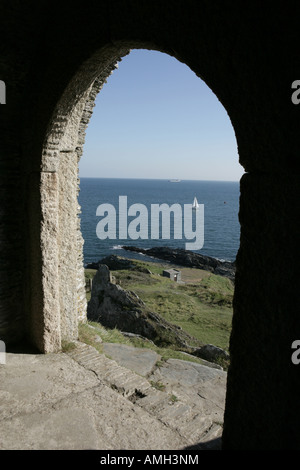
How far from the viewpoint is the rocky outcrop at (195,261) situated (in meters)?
33.7

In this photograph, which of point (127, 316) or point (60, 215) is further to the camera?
point (127, 316)

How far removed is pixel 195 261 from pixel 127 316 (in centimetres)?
2876

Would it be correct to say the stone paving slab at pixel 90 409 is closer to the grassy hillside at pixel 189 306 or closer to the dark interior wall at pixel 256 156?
the dark interior wall at pixel 256 156

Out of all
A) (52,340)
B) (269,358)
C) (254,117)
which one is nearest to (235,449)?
(269,358)

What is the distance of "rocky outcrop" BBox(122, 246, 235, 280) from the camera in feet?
111

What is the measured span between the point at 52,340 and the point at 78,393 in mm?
1008

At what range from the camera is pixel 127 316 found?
10.0 metres

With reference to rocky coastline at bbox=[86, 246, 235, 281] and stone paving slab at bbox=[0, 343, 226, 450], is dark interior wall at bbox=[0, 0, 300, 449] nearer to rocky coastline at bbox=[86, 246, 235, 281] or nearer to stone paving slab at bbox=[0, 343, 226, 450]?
stone paving slab at bbox=[0, 343, 226, 450]

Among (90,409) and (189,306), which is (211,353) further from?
(189,306)

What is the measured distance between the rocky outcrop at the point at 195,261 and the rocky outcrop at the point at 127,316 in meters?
20.8

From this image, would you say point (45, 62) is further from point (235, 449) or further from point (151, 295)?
point (151, 295)

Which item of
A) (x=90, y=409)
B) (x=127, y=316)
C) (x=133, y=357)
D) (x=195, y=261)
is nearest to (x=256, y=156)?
(x=90, y=409)

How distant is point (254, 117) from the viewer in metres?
2.08

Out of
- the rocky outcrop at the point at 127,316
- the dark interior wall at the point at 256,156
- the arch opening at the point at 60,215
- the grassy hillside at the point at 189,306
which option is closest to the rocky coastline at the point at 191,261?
the grassy hillside at the point at 189,306
